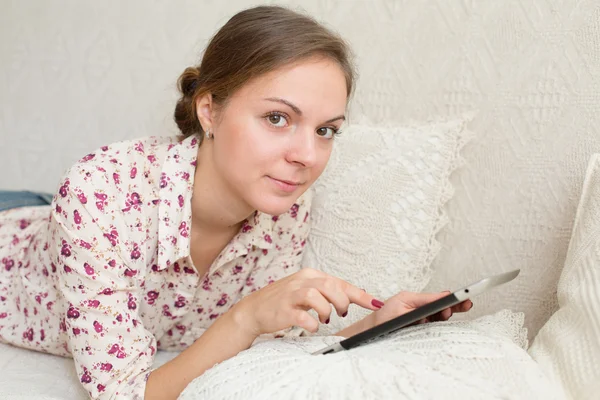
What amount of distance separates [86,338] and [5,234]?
57 centimetres

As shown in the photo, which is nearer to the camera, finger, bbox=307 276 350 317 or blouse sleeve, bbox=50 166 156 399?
finger, bbox=307 276 350 317

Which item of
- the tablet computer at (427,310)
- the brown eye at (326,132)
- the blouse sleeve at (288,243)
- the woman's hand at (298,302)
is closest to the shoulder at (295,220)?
the blouse sleeve at (288,243)

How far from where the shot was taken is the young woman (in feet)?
3.53

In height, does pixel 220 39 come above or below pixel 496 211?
above

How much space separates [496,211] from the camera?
134 cm

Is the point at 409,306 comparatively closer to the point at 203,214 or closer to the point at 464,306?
the point at 464,306

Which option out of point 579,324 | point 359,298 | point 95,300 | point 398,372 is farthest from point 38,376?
point 579,324

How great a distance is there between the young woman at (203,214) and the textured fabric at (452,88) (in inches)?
13.1

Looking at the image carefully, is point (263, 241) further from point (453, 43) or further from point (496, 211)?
point (453, 43)

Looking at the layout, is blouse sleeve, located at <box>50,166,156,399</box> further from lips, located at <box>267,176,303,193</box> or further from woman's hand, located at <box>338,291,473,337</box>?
woman's hand, located at <box>338,291,473,337</box>

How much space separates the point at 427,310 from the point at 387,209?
1.95 ft

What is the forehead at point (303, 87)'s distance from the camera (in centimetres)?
112

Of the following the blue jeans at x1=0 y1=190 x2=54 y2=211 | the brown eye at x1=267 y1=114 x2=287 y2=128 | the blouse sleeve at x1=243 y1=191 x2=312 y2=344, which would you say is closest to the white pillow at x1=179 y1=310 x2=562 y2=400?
the brown eye at x1=267 y1=114 x2=287 y2=128

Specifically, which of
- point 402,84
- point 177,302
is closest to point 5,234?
point 177,302
